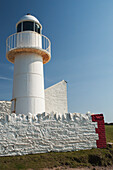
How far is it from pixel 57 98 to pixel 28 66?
5.83 meters

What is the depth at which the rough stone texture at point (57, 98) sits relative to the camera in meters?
14.4

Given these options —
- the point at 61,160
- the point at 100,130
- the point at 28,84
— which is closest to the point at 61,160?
the point at 61,160

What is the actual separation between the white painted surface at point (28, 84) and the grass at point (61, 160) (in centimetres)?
408

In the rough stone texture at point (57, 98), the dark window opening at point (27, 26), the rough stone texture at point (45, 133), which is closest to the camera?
the rough stone texture at point (45, 133)

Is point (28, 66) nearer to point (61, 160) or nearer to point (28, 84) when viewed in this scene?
point (28, 84)

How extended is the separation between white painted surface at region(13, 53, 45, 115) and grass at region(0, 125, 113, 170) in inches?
161

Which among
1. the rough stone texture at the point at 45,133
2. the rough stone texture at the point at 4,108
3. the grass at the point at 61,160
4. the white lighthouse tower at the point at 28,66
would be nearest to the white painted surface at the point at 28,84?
the white lighthouse tower at the point at 28,66

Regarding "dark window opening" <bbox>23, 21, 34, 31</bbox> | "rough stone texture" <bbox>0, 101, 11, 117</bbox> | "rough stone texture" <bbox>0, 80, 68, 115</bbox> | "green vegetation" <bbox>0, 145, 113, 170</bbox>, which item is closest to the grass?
"green vegetation" <bbox>0, 145, 113, 170</bbox>

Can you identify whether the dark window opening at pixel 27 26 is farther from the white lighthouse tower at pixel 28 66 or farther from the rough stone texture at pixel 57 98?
the rough stone texture at pixel 57 98

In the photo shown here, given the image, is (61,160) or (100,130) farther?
(100,130)

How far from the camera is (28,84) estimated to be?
10156 millimetres

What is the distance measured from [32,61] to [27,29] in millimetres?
2269

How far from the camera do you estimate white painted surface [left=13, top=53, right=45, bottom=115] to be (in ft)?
32.4

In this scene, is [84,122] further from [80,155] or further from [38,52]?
[38,52]
